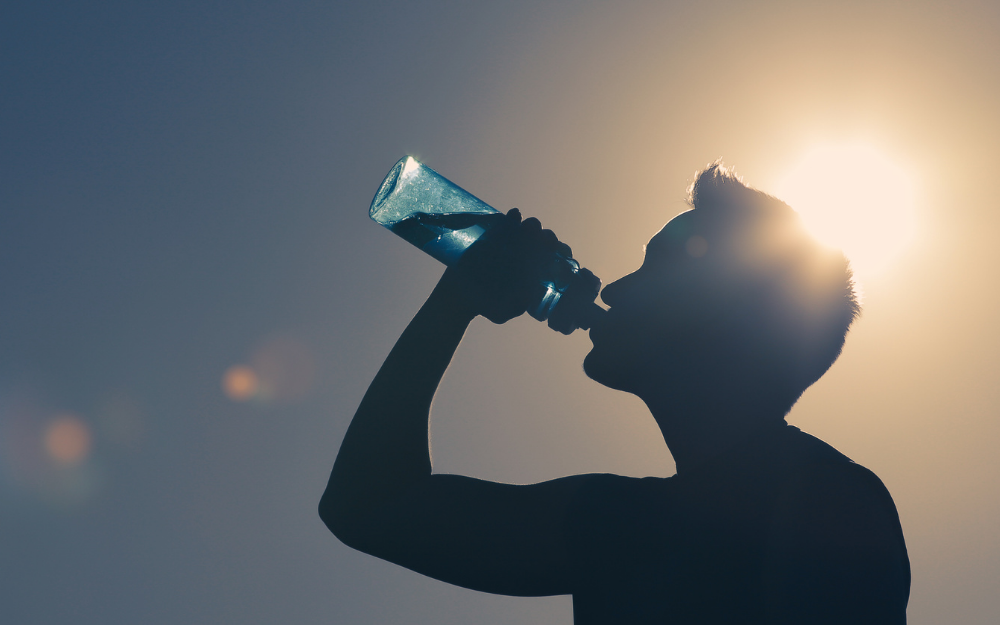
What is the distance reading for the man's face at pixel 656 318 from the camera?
1.92 m

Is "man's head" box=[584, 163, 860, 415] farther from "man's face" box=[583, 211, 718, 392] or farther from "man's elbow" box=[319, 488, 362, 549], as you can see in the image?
"man's elbow" box=[319, 488, 362, 549]

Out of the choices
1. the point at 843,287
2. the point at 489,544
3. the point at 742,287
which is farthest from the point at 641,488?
the point at 843,287

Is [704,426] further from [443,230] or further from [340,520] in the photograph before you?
[443,230]

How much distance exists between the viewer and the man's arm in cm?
163

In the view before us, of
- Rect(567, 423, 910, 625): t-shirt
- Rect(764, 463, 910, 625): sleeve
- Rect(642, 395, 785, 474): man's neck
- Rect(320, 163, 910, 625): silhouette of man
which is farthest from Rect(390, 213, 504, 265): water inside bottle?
Rect(764, 463, 910, 625): sleeve

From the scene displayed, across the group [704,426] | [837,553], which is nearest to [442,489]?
[704,426]

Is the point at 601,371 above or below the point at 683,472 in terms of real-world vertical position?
above

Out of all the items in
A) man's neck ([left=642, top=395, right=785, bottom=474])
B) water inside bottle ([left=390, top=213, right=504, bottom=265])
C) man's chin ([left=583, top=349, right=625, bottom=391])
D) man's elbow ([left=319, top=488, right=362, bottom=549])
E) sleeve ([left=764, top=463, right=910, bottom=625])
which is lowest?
sleeve ([left=764, top=463, right=910, bottom=625])

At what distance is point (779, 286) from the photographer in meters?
2.01

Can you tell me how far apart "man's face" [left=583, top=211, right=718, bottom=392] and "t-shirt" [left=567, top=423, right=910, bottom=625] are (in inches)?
13.8

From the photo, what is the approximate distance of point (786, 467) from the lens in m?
1.44

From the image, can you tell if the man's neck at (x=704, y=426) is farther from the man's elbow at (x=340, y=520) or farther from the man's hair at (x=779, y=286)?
the man's elbow at (x=340, y=520)

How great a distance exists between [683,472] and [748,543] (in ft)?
1.32

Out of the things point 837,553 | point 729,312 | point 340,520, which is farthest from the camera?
point 729,312
